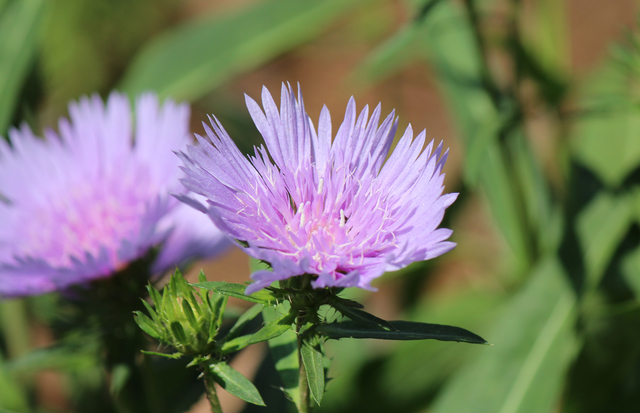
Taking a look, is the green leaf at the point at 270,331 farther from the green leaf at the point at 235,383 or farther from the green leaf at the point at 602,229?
the green leaf at the point at 602,229

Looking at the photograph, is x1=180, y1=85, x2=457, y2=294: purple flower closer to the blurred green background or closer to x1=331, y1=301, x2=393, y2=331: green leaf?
x1=331, y1=301, x2=393, y2=331: green leaf

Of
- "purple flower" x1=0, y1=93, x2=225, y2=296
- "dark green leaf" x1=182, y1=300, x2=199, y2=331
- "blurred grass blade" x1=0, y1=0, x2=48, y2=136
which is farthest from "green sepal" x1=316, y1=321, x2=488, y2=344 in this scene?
"blurred grass blade" x1=0, y1=0, x2=48, y2=136

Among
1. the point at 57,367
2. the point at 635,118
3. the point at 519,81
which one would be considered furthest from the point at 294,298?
the point at 635,118

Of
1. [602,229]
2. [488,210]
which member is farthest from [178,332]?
[488,210]

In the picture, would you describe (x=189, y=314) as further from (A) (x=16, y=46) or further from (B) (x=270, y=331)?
(A) (x=16, y=46)

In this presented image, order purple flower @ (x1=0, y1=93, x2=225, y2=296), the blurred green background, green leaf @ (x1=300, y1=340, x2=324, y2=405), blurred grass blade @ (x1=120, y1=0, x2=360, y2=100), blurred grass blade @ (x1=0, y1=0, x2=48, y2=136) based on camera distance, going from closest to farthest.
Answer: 1. green leaf @ (x1=300, y1=340, x2=324, y2=405)
2. purple flower @ (x1=0, y1=93, x2=225, y2=296)
3. the blurred green background
4. blurred grass blade @ (x1=0, y1=0, x2=48, y2=136)
5. blurred grass blade @ (x1=120, y1=0, x2=360, y2=100)

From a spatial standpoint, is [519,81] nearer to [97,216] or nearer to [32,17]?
Result: [97,216]
